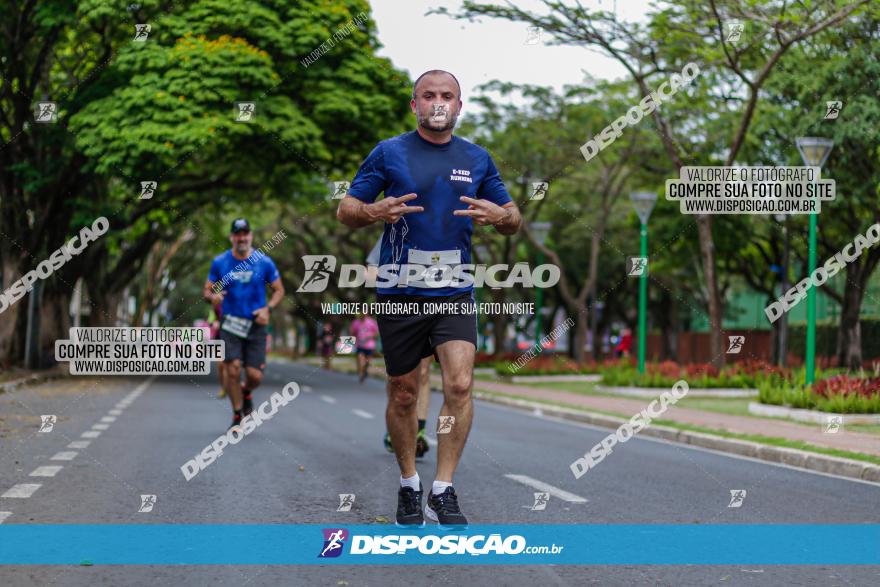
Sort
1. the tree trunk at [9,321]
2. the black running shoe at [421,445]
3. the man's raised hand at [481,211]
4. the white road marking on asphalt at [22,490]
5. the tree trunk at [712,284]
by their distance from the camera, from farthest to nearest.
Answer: the tree trunk at [9,321]
the tree trunk at [712,284]
the black running shoe at [421,445]
the white road marking on asphalt at [22,490]
the man's raised hand at [481,211]

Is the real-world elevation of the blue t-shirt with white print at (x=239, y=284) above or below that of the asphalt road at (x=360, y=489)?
above

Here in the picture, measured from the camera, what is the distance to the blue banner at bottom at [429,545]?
561cm

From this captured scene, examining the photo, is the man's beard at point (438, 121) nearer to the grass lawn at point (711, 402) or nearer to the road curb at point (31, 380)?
the grass lawn at point (711, 402)

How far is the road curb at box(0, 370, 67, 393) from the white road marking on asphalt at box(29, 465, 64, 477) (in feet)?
37.2

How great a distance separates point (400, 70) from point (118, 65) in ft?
22.8

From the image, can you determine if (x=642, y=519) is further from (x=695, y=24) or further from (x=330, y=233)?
(x=330, y=233)

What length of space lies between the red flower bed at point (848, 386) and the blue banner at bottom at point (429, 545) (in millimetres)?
9402

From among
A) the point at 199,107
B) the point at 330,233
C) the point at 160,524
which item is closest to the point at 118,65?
the point at 199,107

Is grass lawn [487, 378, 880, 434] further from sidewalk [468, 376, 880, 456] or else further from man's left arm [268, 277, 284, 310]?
man's left arm [268, 277, 284, 310]

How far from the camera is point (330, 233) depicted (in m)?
49.9

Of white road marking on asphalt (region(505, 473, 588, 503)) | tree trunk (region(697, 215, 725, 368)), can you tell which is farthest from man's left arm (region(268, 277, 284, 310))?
tree trunk (region(697, 215, 725, 368))

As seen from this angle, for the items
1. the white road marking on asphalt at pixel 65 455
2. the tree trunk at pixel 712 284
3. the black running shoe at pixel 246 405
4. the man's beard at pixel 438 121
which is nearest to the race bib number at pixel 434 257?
the man's beard at pixel 438 121

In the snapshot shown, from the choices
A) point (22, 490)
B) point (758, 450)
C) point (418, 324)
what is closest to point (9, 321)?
point (758, 450)

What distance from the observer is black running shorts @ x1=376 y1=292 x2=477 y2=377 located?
591 centimetres
